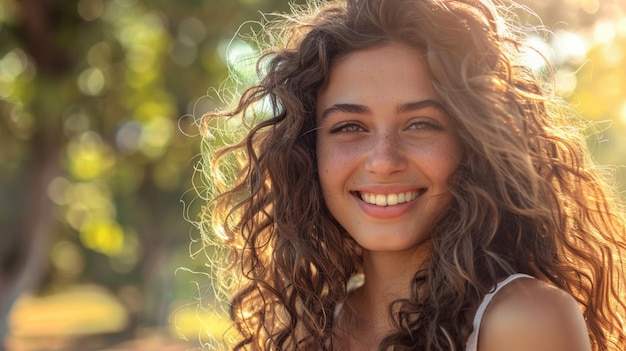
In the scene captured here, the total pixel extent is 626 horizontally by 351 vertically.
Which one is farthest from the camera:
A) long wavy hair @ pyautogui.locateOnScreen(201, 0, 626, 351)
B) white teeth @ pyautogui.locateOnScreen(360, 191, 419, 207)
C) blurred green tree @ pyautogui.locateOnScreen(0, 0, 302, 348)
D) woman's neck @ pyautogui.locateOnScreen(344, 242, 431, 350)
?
blurred green tree @ pyautogui.locateOnScreen(0, 0, 302, 348)

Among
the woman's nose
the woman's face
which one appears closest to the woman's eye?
the woman's face

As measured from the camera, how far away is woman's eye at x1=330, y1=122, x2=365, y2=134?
304cm

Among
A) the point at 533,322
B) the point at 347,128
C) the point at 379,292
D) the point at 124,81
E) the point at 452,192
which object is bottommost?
the point at 533,322

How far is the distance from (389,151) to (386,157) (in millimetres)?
24

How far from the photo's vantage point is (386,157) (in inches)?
114

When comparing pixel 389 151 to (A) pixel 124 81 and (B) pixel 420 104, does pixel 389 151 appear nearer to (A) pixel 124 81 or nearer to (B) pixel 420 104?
(B) pixel 420 104

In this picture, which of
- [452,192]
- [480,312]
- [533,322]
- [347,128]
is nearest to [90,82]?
[347,128]

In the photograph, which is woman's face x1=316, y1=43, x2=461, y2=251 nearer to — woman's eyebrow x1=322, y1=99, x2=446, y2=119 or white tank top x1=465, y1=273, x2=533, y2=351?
woman's eyebrow x1=322, y1=99, x2=446, y2=119

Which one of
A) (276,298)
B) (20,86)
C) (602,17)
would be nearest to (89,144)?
(20,86)

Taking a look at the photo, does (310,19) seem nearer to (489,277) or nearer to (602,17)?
(489,277)

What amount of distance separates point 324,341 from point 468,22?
1.18 m

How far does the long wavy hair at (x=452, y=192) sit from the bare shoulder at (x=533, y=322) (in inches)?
4.2

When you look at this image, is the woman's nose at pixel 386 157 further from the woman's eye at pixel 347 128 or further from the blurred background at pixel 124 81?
the blurred background at pixel 124 81

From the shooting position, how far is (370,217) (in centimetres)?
301
